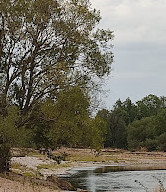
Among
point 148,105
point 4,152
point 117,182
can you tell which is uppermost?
point 148,105

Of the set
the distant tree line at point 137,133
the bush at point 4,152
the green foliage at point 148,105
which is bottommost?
the bush at point 4,152

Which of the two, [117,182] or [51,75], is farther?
[117,182]

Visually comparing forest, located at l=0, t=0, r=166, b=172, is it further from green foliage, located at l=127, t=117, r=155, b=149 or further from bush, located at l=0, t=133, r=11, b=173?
green foliage, located at l=127, t=117, r=155, b=149

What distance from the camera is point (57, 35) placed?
28.8m

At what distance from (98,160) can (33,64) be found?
53304 mm

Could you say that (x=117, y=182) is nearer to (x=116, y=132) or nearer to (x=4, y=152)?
(x=4, y=152)

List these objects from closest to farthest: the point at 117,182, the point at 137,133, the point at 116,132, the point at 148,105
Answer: the point at 117,182 < the point at 137,133 < the point at 116,132 < the point at 148,105

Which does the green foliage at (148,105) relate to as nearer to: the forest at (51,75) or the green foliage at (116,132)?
the green foliage at (116,132)

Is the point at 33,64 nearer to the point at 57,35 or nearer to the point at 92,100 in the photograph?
the point at 57,35

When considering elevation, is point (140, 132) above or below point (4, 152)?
above

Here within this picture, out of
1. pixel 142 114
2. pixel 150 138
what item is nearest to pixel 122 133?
pixel 150 138

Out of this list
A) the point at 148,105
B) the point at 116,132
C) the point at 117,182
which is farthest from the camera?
the point at 148,105

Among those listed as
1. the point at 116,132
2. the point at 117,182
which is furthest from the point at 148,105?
the point at 117,182

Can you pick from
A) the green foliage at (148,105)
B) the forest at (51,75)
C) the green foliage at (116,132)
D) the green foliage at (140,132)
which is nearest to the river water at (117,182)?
the forest at (51,75)
